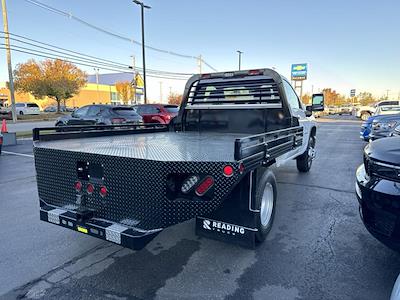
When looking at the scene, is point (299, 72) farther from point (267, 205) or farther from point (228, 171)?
point (228, 171)

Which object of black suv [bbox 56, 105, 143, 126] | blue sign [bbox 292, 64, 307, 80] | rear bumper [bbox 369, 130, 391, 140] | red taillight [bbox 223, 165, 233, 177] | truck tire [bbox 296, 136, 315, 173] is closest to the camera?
red taillight [bbox 223, 165, 233, 177]

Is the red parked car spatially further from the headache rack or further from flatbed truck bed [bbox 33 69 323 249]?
flatbed truck bed [bbox 33 69 323 249]

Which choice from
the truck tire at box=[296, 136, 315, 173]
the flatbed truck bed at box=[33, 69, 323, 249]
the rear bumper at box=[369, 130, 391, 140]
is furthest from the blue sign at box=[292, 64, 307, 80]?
the flatbed truck bed at box=[33, 69, 323, 249]

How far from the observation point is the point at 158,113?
14125 mm

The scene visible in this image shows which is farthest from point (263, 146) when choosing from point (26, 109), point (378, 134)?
point (26, 109)

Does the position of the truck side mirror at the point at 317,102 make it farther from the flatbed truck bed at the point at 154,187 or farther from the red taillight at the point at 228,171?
the red taillight at the point at 228,171

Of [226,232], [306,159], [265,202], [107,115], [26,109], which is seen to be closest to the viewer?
[226,232]

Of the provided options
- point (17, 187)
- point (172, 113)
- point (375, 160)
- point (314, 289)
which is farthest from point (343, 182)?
point (172, 113)

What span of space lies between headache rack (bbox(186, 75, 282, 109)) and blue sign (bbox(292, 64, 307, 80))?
43.8m

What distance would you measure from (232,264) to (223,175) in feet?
3.76

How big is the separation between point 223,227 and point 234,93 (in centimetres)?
303

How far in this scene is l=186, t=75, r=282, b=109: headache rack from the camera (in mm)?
5008

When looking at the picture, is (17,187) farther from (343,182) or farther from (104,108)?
(104,108)

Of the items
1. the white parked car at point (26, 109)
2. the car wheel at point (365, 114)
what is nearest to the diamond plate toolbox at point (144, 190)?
the car wheel at point (365, 114)
